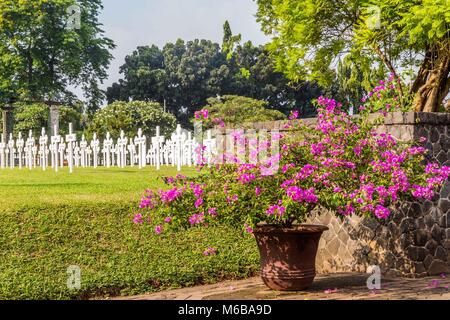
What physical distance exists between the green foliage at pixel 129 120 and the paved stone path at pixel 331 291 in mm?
24231

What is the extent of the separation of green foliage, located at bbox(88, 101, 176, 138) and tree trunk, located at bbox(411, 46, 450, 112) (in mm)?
19598

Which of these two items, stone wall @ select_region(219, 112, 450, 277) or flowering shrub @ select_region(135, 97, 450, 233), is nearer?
flowering shrub @ select_region(135, 97, 450, 233)

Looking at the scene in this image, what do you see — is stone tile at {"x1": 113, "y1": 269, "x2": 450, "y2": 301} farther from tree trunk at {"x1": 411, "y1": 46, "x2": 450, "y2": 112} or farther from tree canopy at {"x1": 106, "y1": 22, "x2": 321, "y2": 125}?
tree canopy at {"x1": 106, "y1": 22, "x2": 321, "y2": 125}

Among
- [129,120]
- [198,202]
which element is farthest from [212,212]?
[129,120]

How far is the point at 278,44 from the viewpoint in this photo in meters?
15.9

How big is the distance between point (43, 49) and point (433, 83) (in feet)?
87.9

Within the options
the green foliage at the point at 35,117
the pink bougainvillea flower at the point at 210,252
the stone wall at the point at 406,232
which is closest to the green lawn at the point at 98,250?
the pink bougainvillea flower at the point at 210,252

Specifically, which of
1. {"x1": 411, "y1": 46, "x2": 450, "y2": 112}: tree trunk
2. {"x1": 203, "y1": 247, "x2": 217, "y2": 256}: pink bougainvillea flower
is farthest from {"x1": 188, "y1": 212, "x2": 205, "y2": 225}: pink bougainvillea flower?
{"x1": 411, "y1": 46, "x2": 450, "y2": 112}: tree trunk

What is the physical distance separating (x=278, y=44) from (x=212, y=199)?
9870 mm

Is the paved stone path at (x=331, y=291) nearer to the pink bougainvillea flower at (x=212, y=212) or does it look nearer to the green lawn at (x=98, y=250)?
the green lawn at (x=98, y=250)

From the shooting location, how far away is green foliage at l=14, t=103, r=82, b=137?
112 feet

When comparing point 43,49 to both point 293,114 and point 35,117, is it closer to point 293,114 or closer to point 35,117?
point 35,117

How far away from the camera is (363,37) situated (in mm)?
13305

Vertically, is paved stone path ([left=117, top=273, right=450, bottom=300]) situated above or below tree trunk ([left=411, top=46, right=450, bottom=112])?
below
